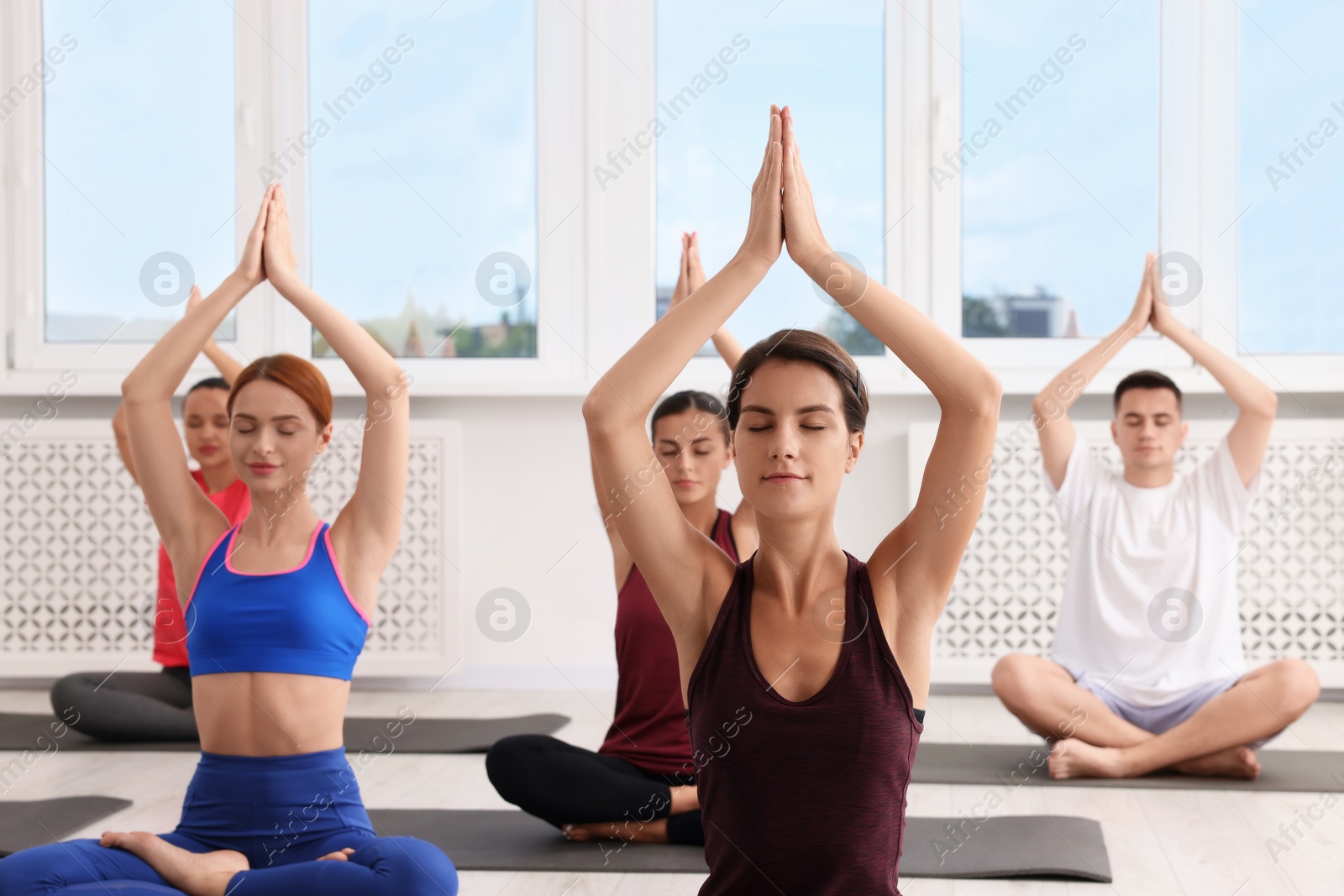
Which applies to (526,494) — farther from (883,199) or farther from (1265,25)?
(1265,25)

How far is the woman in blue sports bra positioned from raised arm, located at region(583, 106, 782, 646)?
0.63 metres

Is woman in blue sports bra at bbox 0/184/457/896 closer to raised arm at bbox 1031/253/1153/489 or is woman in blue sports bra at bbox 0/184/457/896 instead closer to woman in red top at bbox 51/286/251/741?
woman in red top at bbox 51/286/251/741

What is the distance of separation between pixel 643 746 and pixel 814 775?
1.15 meters

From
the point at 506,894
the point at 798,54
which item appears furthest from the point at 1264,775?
the point at 798,54

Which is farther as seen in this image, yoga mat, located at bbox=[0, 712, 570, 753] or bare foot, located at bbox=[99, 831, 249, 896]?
yoga mat, located at bbox=[0, 712, 570, 753]

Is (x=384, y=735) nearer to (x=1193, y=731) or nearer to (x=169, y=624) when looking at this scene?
(x=169, y=624)

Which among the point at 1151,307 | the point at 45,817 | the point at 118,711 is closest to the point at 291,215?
the point at 118,711

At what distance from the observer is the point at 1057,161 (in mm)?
3871

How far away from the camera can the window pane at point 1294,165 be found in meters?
3.79

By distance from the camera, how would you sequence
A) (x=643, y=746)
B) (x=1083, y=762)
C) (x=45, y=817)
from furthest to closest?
(x=1083, y=762)
(x=45, y=817)
(x=643, y=746)

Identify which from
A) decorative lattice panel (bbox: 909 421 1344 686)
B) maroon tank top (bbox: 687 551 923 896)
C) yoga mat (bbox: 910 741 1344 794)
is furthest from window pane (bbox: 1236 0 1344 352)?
maroon tank top (bbox: 687 551 923 896)

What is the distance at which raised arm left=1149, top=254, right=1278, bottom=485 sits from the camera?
9.08 ft

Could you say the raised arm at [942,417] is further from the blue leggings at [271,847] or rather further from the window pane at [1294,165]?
the window pane at [1294,165]

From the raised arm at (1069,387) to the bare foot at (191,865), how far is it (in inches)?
81.2
